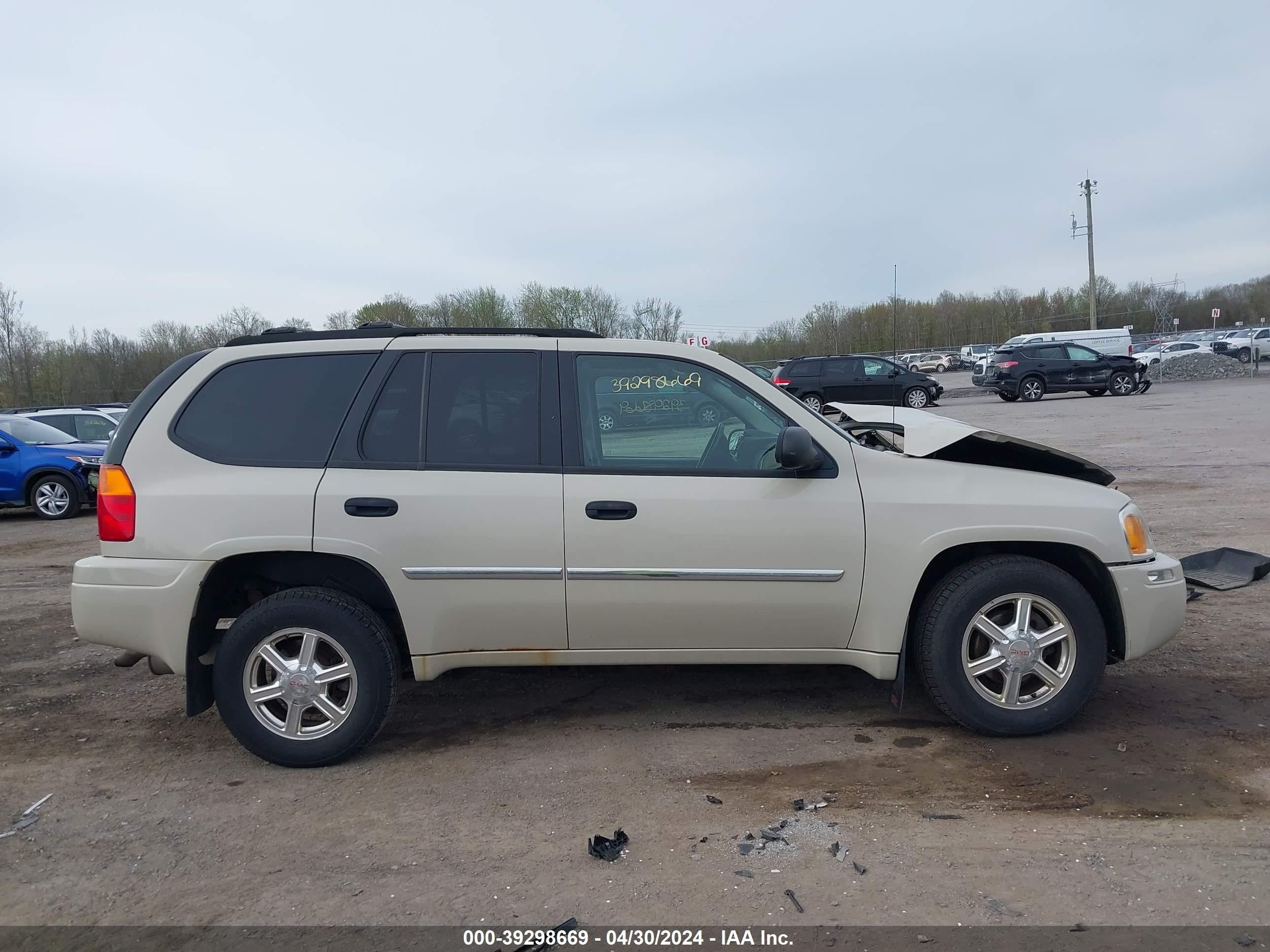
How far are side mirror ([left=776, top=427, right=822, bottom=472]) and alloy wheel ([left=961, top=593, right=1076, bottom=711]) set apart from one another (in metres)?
1.05

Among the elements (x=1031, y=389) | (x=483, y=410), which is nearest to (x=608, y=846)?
(x=483, y=410)

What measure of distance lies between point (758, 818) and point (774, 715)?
3.51 feet

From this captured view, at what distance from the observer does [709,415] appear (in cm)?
424

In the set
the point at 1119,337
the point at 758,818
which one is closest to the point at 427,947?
the point at 758,818

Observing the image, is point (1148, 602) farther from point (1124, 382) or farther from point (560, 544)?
point (1124, 382)

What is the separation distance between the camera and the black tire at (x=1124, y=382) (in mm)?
30828

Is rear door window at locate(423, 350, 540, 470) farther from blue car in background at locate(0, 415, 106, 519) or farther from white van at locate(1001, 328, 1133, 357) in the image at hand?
white van at locate(1001, 328, 1133, 357)

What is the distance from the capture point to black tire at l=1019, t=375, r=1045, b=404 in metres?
31.0

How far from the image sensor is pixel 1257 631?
18.5 ft

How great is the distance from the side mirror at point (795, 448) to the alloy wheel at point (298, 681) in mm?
2060

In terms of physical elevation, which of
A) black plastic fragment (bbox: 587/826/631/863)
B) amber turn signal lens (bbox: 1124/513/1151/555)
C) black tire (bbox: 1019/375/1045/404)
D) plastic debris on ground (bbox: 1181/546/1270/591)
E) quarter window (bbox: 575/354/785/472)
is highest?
black tire (bbox: 1019/375/1045/404)

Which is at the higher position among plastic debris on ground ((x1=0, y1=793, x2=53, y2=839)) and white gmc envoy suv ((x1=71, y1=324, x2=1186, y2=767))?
white gmc envoy suv ((x1=71, y1=324, x2=1186, y2=767))

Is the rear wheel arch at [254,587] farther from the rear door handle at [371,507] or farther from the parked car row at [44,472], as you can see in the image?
the parked car row at [44,472]

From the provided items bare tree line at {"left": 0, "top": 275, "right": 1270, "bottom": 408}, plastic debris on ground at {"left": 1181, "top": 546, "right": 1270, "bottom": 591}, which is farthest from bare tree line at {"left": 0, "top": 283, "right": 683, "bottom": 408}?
plastic debris on ground at {"left": 1181, "top": 546, "right": 1270, "bottom": 591}
